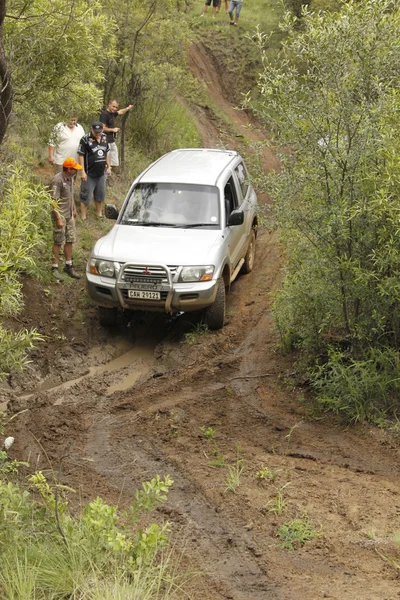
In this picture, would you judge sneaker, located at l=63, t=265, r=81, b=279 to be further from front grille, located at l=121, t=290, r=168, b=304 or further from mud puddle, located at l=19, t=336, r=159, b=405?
front grille, located at l=121, t=290, r=168, b=304

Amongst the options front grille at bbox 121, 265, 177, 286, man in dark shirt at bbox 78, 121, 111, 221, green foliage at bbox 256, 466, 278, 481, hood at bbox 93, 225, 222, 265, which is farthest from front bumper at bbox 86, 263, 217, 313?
man in dark shirt at bbox 78, 121, 111, 221

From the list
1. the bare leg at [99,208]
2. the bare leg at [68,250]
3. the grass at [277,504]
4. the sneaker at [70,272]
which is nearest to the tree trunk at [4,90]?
the bare leg at [68,250]

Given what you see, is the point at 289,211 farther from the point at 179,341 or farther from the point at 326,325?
the point at 179,341

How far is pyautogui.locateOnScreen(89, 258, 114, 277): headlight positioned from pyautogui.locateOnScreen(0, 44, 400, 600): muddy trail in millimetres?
927

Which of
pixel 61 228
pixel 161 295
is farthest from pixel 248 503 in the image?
pixel 61 228

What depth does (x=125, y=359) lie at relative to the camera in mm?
9680

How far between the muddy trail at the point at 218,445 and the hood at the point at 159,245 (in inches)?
44.0

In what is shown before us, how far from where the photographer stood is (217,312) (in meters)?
9.92

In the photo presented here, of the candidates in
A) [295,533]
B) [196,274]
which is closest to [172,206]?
[196,274]

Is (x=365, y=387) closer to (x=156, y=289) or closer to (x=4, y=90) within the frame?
(x=156, y=289)

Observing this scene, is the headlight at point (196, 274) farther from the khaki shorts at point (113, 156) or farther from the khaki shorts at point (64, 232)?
the khaki shorts at point (113, 156)

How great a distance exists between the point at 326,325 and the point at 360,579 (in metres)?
3.86

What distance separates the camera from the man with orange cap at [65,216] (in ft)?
35.0

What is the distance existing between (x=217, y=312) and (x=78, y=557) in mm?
5782
